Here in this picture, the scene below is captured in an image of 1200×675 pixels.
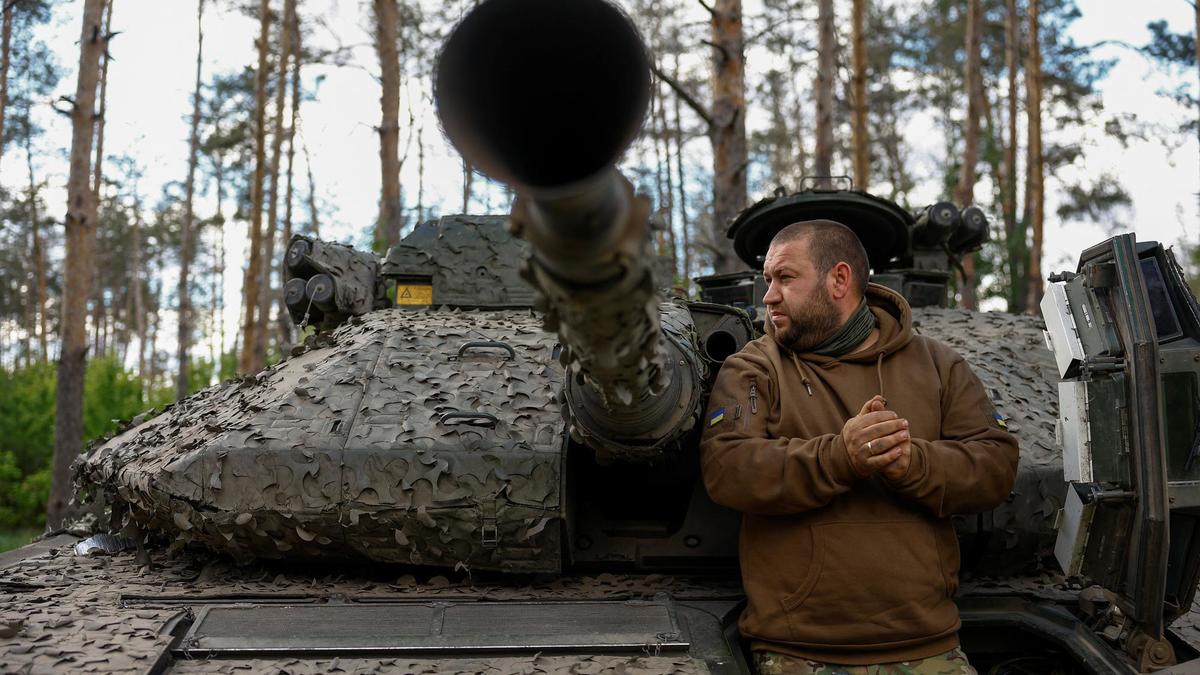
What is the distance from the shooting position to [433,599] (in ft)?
10.1

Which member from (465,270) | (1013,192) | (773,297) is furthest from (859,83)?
(773,297)

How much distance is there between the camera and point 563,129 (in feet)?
5.75

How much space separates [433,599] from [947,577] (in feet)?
5.18

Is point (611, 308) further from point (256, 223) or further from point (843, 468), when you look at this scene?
point (256, 223)

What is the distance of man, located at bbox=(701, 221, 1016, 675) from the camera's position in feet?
8.83

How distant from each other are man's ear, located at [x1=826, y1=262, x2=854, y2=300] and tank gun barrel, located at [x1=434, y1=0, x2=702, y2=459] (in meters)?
1.28

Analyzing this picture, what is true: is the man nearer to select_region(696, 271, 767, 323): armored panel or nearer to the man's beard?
the man's beard

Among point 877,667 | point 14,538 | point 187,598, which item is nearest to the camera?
point 877,667

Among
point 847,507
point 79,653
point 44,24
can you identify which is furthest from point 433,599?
point 44,24

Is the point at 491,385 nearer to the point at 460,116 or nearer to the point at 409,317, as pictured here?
the point at 409,317

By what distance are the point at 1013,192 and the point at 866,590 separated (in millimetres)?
18399

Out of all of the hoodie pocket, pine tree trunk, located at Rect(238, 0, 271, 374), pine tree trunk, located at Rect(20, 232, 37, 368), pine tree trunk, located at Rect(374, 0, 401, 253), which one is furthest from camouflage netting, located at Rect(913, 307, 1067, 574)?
pine tree trunk, located at Rect(20, 232, 37, 368)

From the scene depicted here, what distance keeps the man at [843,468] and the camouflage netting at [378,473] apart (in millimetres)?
660

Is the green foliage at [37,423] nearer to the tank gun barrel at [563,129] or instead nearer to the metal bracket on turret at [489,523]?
the metal bracket on turret at [489,523]
